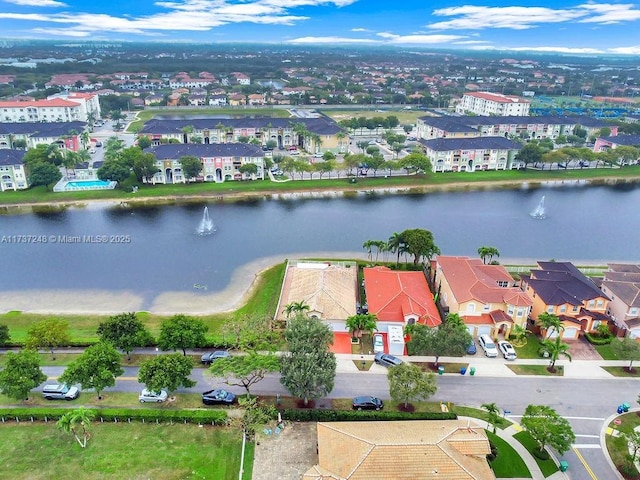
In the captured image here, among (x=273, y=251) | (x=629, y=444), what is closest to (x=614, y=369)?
(x=629, y=444)

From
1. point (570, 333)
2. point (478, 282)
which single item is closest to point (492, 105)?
point (478, 282)

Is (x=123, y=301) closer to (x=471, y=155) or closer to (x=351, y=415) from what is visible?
(x=351, y=415)

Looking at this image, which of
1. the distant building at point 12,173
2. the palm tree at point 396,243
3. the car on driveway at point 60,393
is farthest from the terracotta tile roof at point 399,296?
the distant building at point 12,173

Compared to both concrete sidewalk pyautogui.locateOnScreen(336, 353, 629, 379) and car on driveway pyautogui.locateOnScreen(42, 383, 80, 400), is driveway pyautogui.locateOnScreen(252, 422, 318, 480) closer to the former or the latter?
concrete sidewalk pyautogui.locateOnScreen(336, 353, 629, 379)

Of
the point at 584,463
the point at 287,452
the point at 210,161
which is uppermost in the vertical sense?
the point at 210,161

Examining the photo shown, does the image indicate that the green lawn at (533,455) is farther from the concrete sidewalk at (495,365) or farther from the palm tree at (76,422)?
the palm tree at (76,422)

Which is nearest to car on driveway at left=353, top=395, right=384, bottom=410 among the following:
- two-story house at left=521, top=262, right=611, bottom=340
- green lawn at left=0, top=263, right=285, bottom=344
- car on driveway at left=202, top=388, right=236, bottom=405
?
car on driveway at left=202, top=388, right=236, bottom=405
